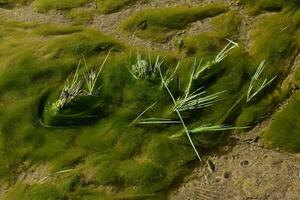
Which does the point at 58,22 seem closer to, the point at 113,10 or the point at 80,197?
the point at 113,10

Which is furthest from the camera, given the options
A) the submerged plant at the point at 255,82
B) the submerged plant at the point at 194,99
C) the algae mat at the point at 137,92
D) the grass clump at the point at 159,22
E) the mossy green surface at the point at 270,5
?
the mossy green surface at the point at 270,5

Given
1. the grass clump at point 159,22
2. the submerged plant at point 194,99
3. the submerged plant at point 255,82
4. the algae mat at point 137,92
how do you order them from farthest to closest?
the grass clump at point 159,22
the submerged plant at point 255,82
the submerged plant at point 194,99
the algae mat at point 137,92

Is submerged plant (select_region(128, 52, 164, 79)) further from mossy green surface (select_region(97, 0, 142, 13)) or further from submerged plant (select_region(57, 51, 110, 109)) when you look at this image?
mossy green surface (select_region(97, 0, 142, 13))

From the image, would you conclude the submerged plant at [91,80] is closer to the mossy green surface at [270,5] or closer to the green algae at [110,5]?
the green algae at [110,5]

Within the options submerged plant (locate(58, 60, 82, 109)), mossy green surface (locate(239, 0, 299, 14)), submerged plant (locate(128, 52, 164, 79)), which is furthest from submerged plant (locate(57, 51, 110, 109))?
mossy green surface (locate(239, 0, 299, 14))

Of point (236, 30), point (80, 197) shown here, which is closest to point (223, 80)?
point (236, 30)

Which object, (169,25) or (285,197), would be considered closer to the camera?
(285,197)

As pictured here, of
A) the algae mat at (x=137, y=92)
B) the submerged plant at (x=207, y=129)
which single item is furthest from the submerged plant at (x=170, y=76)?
the submerged plant at (x=207, y=129)
